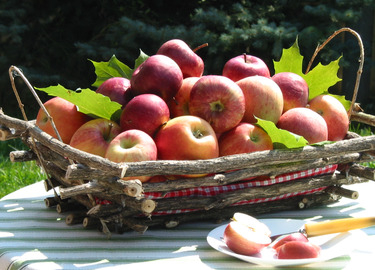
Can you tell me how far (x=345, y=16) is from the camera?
3.44 m

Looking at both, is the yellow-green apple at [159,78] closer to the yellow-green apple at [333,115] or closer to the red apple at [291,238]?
the yellow-green apple at [333,115]

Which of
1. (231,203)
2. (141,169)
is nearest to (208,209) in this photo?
(231,203)

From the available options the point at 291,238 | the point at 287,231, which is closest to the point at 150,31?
the point at 287,231

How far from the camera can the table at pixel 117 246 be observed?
1.00 m

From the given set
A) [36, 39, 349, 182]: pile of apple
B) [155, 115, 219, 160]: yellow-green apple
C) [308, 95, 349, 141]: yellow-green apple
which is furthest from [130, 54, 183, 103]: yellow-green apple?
[308, 95, 349, 141]: yellow-green apple

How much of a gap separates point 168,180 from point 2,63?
311 cm

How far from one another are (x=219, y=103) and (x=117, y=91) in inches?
10.6

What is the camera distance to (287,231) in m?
1.16

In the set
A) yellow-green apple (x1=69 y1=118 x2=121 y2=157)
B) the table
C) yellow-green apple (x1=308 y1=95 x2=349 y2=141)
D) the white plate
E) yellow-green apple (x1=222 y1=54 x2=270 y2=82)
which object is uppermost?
yellow-green apple (x1=222 y1=54 x2=270 y2=82)

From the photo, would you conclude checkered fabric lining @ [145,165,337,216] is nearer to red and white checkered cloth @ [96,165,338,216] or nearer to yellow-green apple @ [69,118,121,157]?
red and white checkered cloth @ [96,165,338,216]

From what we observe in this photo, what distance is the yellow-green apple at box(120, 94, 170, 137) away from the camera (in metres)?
1.25

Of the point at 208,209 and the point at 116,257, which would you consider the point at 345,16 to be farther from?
the point at 116,257

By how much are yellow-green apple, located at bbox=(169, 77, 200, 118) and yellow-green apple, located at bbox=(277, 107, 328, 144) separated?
233 mm

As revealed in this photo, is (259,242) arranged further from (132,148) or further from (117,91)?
(117,91)
